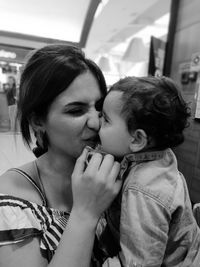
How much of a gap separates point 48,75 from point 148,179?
0.50m

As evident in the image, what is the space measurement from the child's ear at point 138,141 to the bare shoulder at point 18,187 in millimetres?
386

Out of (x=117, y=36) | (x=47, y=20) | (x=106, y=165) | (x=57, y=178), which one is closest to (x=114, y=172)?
(x=106, y=165)

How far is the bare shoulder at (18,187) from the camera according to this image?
0.81 meters

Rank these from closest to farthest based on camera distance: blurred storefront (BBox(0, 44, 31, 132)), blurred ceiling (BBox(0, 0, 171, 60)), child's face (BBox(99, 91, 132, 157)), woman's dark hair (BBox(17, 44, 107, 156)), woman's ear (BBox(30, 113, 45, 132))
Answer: child's face (BBox(99, 91, 132, 157)) < woman's dark hair (BBox(17, 44, 107, 156)) < woman's ear (BBox(30, 113, 45, 132)) < blurred ceiling (BBox(0, 0, 171, 60)) < blurred storefront (BBox(0, 44, 31, 132))

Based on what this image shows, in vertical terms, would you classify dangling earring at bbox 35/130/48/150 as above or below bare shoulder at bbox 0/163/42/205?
above

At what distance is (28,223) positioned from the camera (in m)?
0.73

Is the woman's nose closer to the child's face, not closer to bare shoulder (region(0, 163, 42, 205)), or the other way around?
the child's face

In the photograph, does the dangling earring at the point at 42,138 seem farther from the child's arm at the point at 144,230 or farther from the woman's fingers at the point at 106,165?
the child's arm at the point at 144,230

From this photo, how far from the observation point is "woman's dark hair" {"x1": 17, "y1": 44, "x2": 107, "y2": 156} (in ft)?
2.85

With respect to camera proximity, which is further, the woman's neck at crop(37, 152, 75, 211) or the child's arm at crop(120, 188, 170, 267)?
the woman's neck at crop(37, 152, 75, 211)

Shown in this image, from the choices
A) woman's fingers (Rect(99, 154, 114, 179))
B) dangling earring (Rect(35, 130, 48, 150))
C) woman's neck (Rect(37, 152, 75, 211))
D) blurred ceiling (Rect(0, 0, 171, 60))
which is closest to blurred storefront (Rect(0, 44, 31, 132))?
blurred ceiling (Rect(0, 0, 171, 60))

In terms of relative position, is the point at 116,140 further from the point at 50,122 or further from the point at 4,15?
the point at 4,15

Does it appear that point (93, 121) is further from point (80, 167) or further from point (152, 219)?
point (152, 219)

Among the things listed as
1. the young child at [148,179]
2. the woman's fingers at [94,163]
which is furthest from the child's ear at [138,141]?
the woman's fingers at [94,163]
